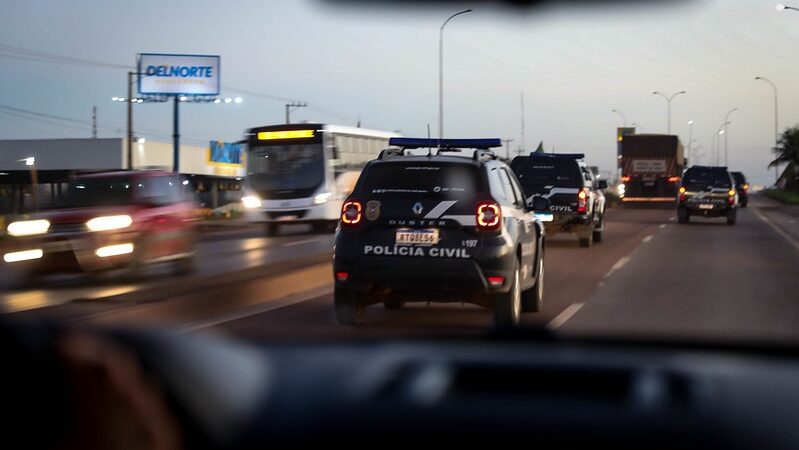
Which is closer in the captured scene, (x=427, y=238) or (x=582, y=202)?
(x=427, y=238)

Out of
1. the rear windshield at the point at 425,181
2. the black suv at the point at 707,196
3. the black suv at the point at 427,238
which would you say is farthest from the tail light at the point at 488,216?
the black suv at the point at 707,196

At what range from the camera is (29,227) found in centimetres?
1816

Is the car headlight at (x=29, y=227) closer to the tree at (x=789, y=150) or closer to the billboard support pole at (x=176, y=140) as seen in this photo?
the billboard support pole at (x=176, y=140)

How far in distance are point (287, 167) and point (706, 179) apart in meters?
14.8

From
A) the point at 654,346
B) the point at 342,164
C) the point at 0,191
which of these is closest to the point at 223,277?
the point at 654,346

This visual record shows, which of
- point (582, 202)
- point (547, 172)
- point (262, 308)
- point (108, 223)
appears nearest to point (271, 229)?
point (547, 172)

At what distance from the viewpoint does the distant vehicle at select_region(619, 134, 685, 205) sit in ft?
185

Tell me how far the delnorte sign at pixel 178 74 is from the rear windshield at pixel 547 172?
188 ft

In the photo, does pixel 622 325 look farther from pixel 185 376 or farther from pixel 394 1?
pixel 185 376

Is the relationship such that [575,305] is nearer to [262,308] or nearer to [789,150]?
[262,308]

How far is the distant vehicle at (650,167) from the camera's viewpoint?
56.3 meters

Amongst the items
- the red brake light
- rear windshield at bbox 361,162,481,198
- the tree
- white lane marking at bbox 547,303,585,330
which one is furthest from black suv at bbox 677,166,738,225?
the tree

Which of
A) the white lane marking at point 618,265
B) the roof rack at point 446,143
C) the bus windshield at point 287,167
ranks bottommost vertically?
the white lane marking at point 618,265

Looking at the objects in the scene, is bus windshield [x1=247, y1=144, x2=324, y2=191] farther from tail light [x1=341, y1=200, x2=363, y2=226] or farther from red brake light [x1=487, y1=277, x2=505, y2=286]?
red brake light [x1=487, y1=277, x2=505, y2=286]
